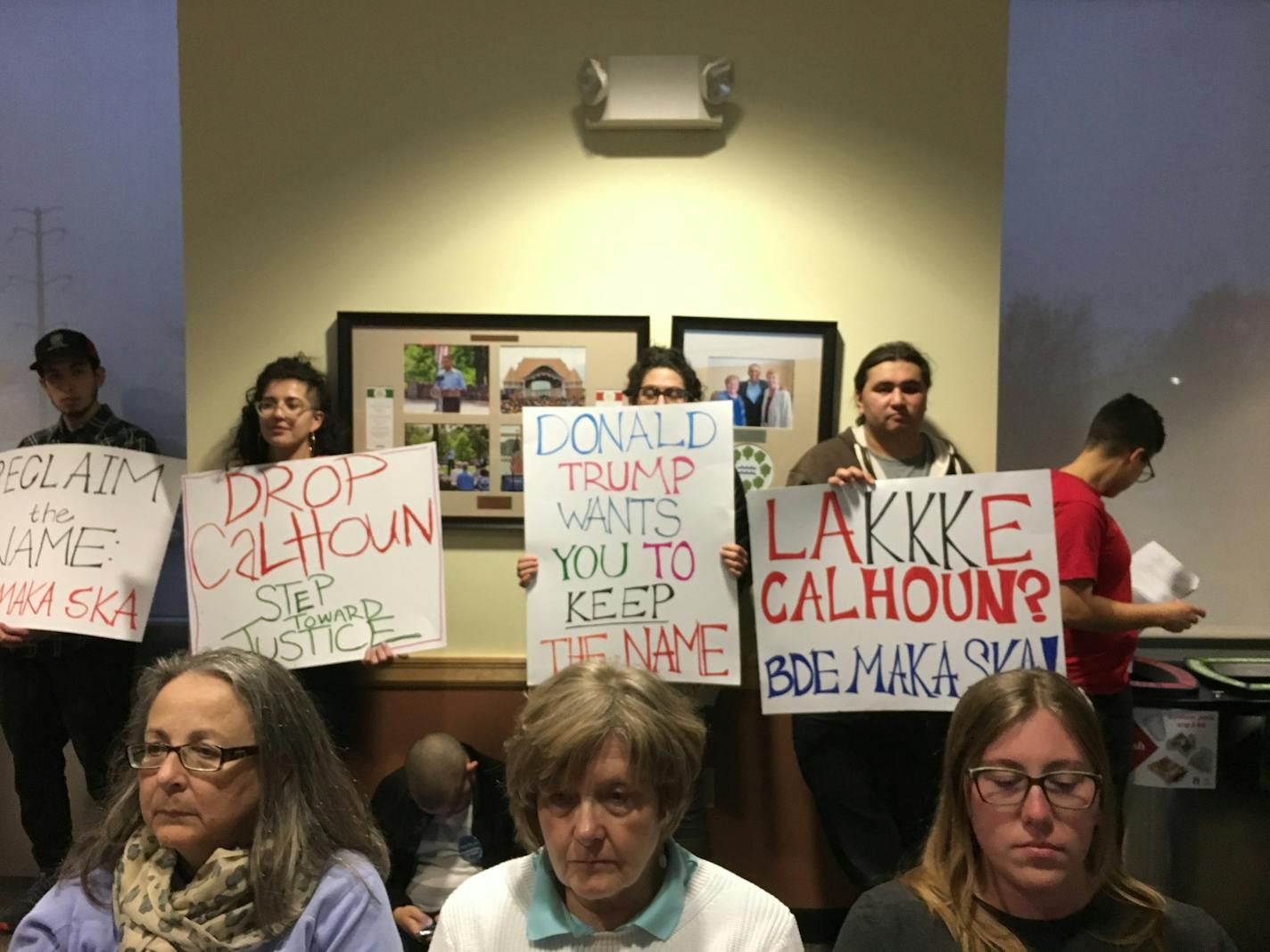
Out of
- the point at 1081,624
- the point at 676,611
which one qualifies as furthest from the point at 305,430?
the point at 1081,624

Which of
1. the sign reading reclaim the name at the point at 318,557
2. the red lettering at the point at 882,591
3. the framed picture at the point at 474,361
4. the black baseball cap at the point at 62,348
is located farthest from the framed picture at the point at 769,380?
the black baseball cap at the point at 62,348

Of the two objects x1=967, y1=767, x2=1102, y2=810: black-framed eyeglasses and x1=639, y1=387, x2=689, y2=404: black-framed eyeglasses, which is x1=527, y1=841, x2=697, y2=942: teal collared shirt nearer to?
x1=967, y1=767, x2=1102, y2=810: black-framed eyeglasses

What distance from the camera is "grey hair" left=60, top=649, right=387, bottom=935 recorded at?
1232 millimetres

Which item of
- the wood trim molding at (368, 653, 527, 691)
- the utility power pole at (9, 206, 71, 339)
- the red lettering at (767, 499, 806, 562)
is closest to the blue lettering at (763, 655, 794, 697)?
the red lettering at (767, 499, 806, 562)

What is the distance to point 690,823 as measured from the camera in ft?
8.30

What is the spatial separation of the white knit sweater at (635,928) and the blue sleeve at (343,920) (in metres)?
0.08

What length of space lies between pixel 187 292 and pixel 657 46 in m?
1.53

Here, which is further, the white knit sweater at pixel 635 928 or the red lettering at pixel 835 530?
the red lettering at pixel 835 530

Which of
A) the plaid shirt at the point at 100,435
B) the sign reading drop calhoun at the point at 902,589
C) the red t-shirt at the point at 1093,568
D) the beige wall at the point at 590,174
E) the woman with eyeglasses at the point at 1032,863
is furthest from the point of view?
the plaid shirt at the point at 100,435

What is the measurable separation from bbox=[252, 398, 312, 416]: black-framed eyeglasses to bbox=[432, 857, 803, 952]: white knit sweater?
1658 millimetres

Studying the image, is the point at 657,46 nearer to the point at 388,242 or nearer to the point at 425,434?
the point at 388,242

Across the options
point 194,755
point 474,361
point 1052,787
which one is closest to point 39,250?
point 474,361

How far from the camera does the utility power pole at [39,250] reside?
3.39 m

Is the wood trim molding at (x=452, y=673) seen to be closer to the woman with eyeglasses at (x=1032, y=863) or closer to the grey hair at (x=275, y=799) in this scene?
the grey hair at (x=275, y=799)
